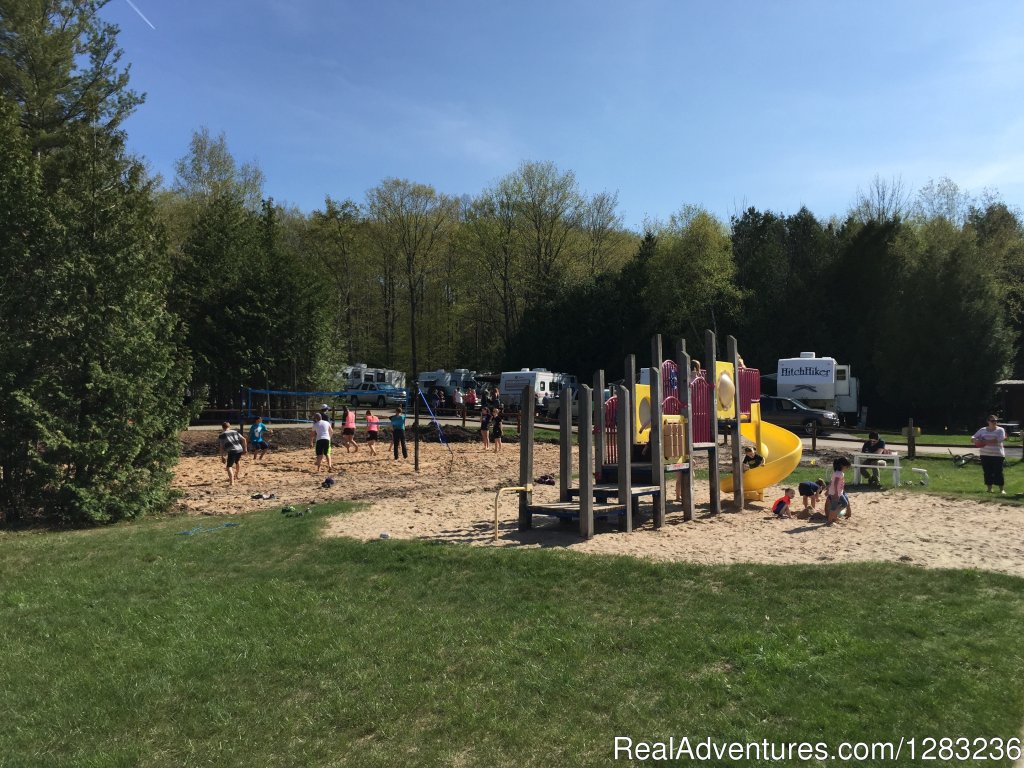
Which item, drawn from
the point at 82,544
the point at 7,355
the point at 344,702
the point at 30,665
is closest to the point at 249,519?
the point at 82,544

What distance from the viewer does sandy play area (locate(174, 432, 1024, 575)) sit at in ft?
28.3

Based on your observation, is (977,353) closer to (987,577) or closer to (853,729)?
(987,577)

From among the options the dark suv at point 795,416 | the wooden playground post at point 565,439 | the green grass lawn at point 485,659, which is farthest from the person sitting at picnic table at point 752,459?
the dark suv at point 795,416

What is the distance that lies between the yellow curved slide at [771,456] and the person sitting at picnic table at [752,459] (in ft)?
0.33

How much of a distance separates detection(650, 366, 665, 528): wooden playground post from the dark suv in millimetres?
21338

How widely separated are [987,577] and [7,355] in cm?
1368

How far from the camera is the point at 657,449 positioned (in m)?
10.6

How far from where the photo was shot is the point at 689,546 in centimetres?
909

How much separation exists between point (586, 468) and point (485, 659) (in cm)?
412

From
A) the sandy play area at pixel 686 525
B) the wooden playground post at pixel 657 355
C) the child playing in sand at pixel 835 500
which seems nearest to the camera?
the sandy play area at pixel 686 525

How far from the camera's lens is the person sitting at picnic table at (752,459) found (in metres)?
13.0

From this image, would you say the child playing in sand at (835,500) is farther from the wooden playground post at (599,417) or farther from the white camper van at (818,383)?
the white camper van at (818,383)

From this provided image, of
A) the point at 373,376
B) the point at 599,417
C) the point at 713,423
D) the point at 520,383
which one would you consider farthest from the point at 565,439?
the point at 373,376

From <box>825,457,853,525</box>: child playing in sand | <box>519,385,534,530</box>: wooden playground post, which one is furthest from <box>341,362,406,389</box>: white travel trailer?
<box>825,457,853,525</box>: child playing in sand
